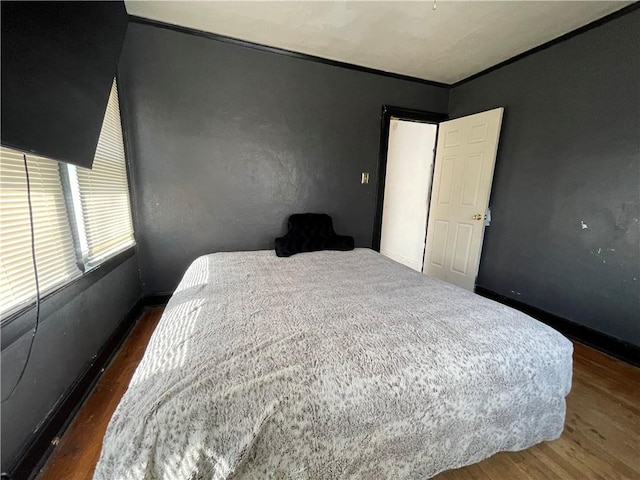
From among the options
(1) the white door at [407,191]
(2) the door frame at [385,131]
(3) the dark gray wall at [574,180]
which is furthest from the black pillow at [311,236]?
(3) the dark gray wall at [574,180]

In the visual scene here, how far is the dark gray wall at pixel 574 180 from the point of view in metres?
1.82

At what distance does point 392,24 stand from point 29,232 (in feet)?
8.81

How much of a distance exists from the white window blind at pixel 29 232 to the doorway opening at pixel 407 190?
11.1 feet

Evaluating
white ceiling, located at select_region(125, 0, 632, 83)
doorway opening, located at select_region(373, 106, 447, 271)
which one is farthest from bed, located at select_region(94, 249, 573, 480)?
doorway opening, located at select_region(373, 106, 447, 271)

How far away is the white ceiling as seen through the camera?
180 cm

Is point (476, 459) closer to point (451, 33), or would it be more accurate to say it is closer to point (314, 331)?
point (314, 331)

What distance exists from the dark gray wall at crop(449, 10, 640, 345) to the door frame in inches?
22.9

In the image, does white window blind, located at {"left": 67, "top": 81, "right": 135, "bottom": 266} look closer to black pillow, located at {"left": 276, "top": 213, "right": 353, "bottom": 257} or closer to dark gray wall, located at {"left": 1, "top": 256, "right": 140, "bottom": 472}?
dark gray wall, located at {"left": 1, "top": 256, "right": 140, "bottom": 472}

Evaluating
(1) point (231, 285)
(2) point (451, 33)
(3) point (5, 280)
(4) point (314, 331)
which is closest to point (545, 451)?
(4) point (314, 331)

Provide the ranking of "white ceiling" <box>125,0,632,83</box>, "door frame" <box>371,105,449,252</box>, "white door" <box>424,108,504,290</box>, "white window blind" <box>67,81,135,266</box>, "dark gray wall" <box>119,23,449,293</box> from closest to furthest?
"white window blind" <box>67,81,135,266</box>, "white ceiling" <box>125,0,632,83</box>, "dark gray wall" <box>119,23,449,293</box>, "white door" <box>424,108,504,290</box>, "door frame" <box>371,105,449,252</box>

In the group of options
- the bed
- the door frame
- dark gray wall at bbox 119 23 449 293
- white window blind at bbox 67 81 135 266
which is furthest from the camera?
the door frame

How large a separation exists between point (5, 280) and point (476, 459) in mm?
2027

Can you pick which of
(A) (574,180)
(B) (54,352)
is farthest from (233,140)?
(A) (574,180)

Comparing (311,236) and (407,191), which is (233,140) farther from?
(407,191)
